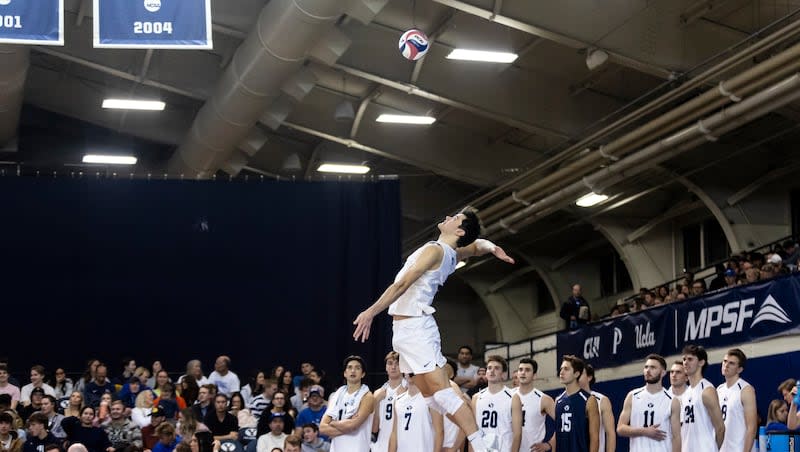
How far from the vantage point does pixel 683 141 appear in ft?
70.7

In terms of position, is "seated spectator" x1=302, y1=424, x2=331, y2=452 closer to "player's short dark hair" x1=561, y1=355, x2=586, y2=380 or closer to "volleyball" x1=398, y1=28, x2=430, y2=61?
"player's short dark hair" x1=561, y1=355, x2=586, y2=380

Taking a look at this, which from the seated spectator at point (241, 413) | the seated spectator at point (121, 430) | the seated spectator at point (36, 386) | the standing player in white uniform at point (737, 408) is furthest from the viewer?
the seated spectator at point (36, 386)

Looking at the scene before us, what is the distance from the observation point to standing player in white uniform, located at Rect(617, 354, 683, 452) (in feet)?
42.6

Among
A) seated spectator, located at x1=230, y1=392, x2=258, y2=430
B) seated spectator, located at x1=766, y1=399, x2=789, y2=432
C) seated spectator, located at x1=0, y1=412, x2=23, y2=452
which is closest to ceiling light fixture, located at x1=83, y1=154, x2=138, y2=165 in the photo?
seated spectator, located at x1=230, y1=392, x2=258, y2=430

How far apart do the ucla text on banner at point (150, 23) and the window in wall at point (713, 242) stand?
650 inches

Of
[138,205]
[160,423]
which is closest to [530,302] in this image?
[138,205]

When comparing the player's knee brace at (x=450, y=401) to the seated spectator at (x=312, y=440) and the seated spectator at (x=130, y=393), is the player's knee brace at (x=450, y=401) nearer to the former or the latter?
the seated spectator at (x=312, y=440)

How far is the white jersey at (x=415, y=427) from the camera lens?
12219 mm

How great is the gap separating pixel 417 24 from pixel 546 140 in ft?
22.5

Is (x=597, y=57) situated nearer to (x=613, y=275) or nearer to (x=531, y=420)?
(x=531, y=420)

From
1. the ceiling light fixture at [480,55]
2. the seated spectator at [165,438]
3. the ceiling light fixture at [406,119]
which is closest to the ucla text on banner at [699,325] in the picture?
the ceiling light fixture at [480,55]

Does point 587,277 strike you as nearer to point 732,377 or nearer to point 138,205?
point 138,205

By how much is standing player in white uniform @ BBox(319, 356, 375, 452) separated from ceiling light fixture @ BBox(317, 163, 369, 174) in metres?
17.8

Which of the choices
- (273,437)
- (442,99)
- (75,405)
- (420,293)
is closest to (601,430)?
(420,293)
